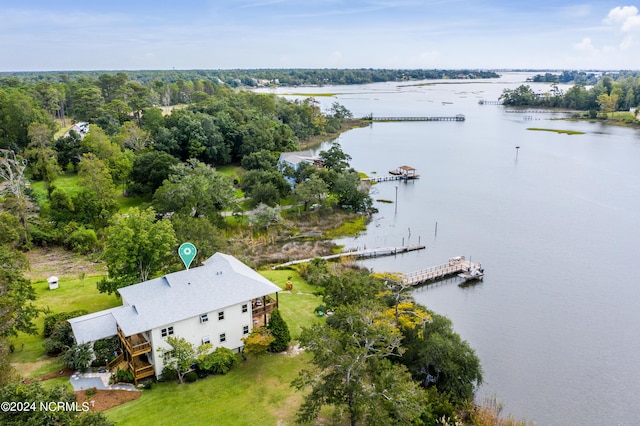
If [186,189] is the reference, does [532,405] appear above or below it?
below

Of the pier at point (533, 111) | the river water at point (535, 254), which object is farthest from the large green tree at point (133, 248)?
the pier at point (533, 111)

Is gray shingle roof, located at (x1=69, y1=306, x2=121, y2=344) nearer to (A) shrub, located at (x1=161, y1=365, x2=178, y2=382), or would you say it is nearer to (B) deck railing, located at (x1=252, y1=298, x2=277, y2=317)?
(A) shrub, located at (x1=161, y1=365, x2=178, y2=382)

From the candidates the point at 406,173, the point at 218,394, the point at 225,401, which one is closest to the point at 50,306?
the point at 218,394

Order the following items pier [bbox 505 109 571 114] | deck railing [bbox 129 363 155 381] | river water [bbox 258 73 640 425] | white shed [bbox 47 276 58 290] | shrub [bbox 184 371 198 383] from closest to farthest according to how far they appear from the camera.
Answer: deck railing [bbox 129 363 155 381], shrub [bbox 184 371 198 383], river water [bbox 258 73 640 425], white shed [bbox 47 276 58 290], pier [bbox 505 109 571 114]

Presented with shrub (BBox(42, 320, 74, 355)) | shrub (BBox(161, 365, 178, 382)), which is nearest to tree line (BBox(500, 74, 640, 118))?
shrub (BBox(161, 365, 178, 382))

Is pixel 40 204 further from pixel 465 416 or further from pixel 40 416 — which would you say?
pixel 465 416

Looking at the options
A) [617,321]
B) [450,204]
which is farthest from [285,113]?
[617,321]

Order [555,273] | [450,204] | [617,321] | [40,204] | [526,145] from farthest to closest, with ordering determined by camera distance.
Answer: [526,145] → [450,204] → [40,204] → [555,273] → [617,321]
